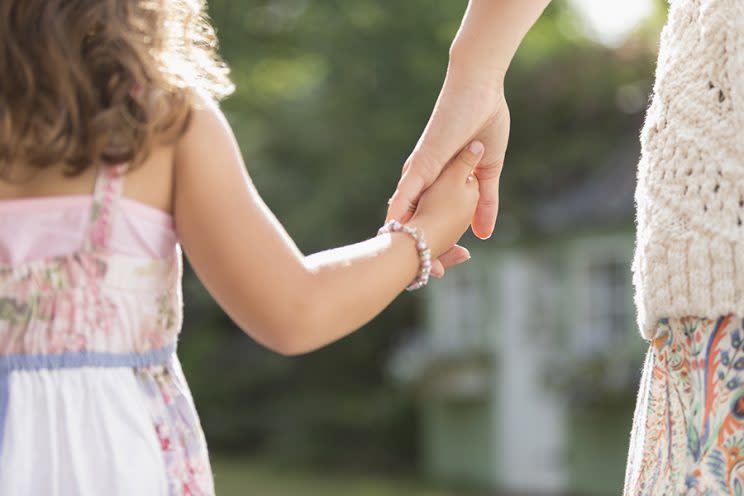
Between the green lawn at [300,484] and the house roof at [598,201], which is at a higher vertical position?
the house roof at [598,201]

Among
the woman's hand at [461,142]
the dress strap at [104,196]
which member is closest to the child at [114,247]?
the dress strap at [104,196]

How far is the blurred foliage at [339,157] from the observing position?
49.9ft

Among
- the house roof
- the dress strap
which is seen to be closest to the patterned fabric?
the dress strap

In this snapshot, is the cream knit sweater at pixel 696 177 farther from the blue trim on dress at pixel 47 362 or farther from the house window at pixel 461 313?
the house window at pixel 461 313

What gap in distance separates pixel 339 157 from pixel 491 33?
15.1 m

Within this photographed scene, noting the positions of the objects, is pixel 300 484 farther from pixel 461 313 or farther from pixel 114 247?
pixel 114 247

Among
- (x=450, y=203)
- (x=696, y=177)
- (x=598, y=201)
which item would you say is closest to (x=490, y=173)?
(x=450, y=203)

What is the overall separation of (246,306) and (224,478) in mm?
15048

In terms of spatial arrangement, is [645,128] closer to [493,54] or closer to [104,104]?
[493,54]

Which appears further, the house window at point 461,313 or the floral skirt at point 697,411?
the house window at point 461,313

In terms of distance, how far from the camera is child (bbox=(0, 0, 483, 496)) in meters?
1.71

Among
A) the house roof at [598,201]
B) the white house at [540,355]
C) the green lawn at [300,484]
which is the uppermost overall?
the house roof at [598,201]

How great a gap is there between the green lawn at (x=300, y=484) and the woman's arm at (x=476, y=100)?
12839 mm

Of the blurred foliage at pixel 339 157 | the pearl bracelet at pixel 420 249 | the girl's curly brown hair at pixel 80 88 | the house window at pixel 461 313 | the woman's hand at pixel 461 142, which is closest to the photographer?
the girl's curly brown hair at pixel 80 88
